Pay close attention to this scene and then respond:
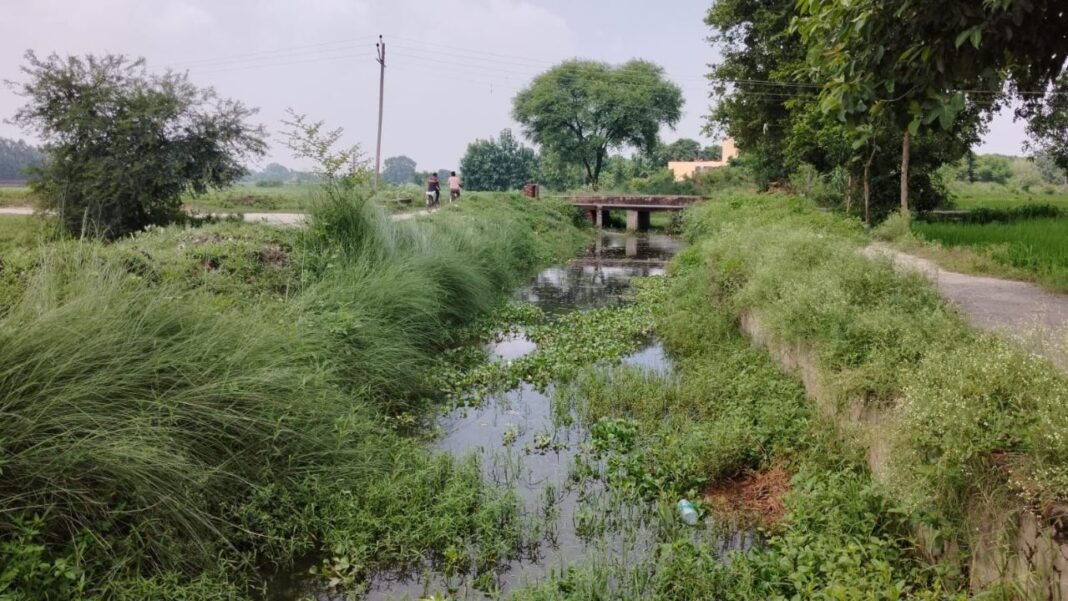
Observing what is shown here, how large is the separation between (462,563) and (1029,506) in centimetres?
275

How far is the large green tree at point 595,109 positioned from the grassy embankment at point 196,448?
41.7 metres

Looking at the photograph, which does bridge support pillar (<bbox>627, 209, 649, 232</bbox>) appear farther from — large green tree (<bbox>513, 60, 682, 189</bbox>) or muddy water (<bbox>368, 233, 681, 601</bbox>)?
muddy water (<bbox>368, 233, 681, 601</bbox>)

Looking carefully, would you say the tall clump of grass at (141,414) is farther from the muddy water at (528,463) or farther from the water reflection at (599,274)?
the water reflection at (599,274)

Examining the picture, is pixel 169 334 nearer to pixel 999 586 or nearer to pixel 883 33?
pixel 999 586

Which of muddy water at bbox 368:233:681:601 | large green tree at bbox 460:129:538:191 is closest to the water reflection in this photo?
muddy water at bbox 368:233:681:601

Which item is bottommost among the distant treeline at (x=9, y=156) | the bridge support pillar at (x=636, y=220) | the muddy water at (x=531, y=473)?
the muddy water at (x=531, y=473)

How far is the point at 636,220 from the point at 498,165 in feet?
92.5

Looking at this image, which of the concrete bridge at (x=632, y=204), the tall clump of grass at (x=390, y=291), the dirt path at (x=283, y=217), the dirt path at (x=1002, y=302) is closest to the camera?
the dirt path at (x=1002, y=302)

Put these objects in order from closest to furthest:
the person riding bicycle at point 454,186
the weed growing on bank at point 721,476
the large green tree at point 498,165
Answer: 1. the weed growing on bank at point 721,476
2. the person riding bicycle at point 454,186
3. the large green tree at point 498,165

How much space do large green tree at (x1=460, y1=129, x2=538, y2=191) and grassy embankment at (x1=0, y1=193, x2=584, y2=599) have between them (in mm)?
52165

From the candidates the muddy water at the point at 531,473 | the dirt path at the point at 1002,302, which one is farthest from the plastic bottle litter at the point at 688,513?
the dirt path at the point at 1002,302

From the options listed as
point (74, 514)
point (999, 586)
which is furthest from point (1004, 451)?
point (74, 514)

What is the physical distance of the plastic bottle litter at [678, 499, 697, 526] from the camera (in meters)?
4.29

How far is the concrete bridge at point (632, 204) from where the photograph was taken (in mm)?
30578
